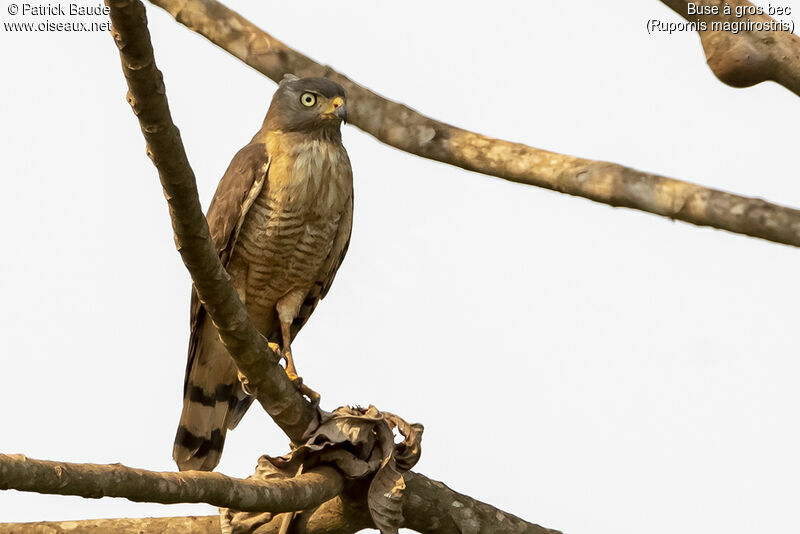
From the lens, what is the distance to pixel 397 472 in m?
4.47

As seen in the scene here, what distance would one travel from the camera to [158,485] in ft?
10.3

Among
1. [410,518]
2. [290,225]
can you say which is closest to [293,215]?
[290,225]

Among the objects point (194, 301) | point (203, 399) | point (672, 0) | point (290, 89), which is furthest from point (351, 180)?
point (672, 0)

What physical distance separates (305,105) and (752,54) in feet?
8.01

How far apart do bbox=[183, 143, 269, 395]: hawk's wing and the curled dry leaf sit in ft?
4.30

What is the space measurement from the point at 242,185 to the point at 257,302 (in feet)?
2.56

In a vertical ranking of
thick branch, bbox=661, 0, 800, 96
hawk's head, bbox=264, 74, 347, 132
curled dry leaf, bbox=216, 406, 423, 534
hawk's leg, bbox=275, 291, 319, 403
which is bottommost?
curled dry leaf, bbox=216, 406, 423, 534

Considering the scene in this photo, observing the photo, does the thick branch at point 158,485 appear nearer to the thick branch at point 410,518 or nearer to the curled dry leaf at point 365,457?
the curled dry leaf at point 365,457

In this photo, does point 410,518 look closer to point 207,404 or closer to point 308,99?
point 207,404

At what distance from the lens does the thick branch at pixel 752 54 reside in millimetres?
3949

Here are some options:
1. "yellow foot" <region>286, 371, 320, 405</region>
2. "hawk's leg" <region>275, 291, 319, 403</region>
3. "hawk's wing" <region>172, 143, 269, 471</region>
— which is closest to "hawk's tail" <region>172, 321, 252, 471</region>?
"hawk's wing" <region>172, 143, 269, 471</region>

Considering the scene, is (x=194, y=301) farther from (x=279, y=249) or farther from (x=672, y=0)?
(x=672, y=0)

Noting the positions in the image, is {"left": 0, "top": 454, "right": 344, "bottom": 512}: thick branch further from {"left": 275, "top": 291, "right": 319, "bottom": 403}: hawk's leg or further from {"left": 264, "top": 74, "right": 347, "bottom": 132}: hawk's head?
{"left": 264, "top": 74, "right": 347, "bottom": 132}: hawk's head

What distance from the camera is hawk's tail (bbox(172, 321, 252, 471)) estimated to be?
221 inches
